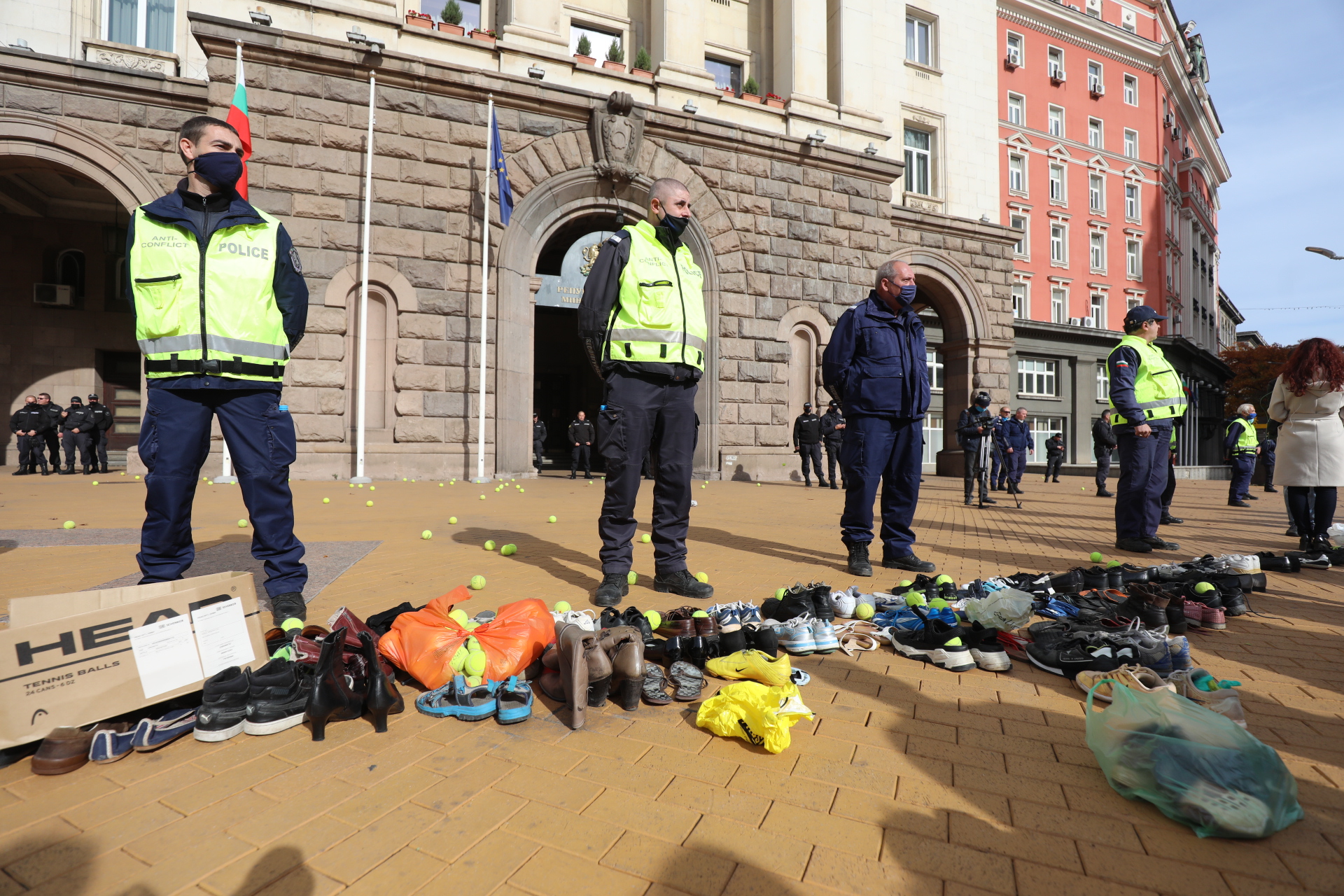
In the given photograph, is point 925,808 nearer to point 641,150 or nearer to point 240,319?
point 240,319

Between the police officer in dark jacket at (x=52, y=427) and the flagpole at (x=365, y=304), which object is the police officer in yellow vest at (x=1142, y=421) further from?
the police officer in dark jacket at (x=52, y=427)

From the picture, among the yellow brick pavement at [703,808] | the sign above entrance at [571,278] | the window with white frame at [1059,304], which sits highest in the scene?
the window with white frame at [1059,304]

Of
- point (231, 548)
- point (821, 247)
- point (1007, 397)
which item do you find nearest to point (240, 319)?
point (231, 548)

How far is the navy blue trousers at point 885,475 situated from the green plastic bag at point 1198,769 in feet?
10.1

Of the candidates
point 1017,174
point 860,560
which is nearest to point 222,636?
point 860,560

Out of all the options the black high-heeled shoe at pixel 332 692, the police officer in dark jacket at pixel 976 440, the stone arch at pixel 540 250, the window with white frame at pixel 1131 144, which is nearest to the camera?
the black high-heeled shoe at pixel 332 692

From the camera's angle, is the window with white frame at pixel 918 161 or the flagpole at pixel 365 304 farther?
the window with white frame at pixel 918 161

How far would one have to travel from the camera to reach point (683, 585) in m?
4.00

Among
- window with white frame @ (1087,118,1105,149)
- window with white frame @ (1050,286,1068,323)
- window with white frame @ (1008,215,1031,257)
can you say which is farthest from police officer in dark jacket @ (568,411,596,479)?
window with white frame @ (1087,118,1105,149)

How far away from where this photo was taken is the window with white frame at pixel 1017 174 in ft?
104

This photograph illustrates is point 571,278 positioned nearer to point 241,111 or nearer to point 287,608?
point 241,111

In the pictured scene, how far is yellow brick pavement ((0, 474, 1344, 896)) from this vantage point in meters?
1.42

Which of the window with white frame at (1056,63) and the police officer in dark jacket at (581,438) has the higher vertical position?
the window with white frame at (1056,63)

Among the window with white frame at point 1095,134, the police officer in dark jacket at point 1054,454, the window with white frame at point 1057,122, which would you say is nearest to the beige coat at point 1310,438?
the police officer in dark jacket at point 1054,454
